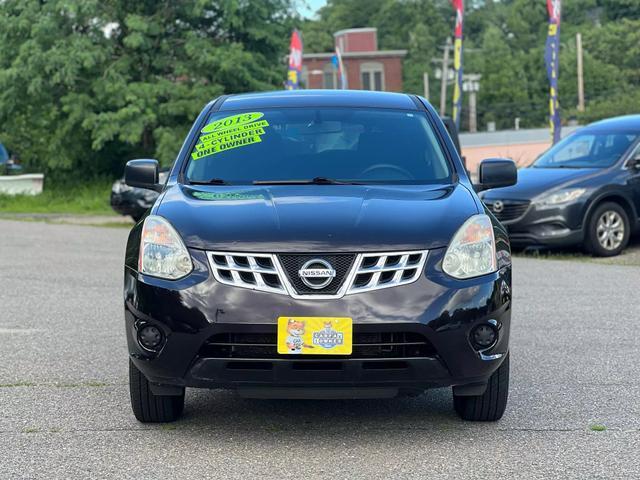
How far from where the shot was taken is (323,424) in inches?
221

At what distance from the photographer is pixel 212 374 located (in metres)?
4.98

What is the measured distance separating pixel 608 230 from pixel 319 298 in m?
9.94

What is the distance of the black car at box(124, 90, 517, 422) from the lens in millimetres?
4891

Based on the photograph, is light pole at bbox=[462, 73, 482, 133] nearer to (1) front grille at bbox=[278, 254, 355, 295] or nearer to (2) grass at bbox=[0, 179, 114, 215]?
(2) grass at bbox=[0, 179, 114, 215]

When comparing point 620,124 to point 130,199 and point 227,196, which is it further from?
point 227,196

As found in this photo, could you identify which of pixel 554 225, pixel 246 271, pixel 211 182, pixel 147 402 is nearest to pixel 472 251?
pixel 246 271

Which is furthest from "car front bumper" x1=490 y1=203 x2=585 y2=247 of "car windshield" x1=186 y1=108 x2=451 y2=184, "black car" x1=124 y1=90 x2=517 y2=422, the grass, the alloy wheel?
the grass

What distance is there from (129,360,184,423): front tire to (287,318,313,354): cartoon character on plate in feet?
2.77

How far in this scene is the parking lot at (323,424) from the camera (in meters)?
4.86

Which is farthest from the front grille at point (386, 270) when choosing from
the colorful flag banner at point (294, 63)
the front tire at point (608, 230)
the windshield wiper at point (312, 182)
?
the colorful flag banner at point (294, 63)

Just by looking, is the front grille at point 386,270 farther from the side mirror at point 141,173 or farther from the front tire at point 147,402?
the side mirror at point 141,173

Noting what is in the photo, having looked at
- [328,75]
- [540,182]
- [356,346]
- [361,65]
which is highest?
[356,346]

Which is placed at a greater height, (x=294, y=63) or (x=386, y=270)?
(x=386, y=270)

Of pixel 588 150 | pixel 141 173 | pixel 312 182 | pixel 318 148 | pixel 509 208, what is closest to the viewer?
pixel 312 182
